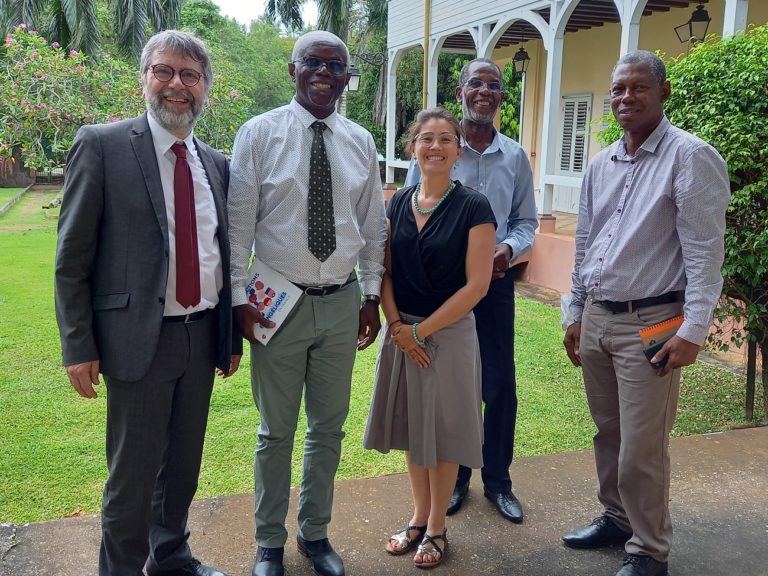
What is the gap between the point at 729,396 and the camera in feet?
17.9

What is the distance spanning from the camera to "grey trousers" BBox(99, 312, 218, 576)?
242 centimetres

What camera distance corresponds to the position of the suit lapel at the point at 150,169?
2365 millimetres

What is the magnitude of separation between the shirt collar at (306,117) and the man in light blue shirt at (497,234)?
0.60 m

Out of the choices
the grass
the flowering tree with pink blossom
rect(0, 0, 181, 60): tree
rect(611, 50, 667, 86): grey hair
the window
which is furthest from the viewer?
rect(0, 0, 181, 60): tree

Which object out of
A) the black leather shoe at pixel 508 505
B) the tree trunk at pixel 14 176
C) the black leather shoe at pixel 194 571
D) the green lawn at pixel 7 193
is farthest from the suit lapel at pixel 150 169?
the tree trunk at pixel 14 176

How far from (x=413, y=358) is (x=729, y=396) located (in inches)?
146

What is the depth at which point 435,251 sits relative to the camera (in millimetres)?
2830

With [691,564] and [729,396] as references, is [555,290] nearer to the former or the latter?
[729,396]

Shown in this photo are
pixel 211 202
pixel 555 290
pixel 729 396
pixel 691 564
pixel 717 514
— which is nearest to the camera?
pixel 211 202

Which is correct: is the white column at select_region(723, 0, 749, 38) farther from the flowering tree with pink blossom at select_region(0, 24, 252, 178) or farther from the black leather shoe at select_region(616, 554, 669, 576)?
the flowering tree with pink blossom at select_region(0, 24, 252, 178)

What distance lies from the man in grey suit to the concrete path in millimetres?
505

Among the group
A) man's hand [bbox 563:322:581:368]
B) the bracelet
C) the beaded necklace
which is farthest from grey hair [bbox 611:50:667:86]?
the bracelet

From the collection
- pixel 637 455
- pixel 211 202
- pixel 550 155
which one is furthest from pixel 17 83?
pixel 637 455

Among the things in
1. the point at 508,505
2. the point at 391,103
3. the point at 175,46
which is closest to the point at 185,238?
the point at 175,46
